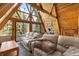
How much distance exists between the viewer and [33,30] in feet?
6.48

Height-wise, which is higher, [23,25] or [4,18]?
[4,18]

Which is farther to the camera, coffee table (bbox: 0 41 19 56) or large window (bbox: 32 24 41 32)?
large window (bbox: 32 24 41 32)

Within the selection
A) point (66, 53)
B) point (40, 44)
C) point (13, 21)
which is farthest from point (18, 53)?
point (66, 53)

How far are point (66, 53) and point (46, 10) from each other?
901 millimetres

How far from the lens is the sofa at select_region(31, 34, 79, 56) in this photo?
189 cm

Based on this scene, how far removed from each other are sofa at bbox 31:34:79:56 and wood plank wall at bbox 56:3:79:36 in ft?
0.42

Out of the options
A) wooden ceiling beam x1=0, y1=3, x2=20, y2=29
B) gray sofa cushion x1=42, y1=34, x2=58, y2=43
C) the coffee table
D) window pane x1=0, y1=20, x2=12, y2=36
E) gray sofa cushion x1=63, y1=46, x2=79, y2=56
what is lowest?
gray sofa cushion x1=63, y1=46, x2=79, y2=56

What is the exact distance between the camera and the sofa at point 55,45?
1892 mm

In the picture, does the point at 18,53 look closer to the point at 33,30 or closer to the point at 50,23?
the point at 33,30

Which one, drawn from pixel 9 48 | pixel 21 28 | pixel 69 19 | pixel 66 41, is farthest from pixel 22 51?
pixel 69 19

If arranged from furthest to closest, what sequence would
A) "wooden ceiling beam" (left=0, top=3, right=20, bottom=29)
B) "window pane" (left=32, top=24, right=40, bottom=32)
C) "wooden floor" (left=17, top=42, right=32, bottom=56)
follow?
"window pane" (left=32, top=24, right=40, bottom=32) < "wooden floor" (left=17, top=42, right=32, bottom=56) < "wooden ceiling beam" (left=0, top=3, right=20, bottom=29)

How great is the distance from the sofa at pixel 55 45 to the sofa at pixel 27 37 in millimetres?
91

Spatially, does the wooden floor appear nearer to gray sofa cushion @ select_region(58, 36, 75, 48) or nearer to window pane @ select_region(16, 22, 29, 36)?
window pane @ select_region(16, 22, 29, 36)

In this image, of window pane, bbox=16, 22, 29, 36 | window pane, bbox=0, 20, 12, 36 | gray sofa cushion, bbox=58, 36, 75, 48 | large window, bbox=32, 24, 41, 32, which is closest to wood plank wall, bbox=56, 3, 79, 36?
gray sofa cushion, bbox=58, 36, 75, 48
